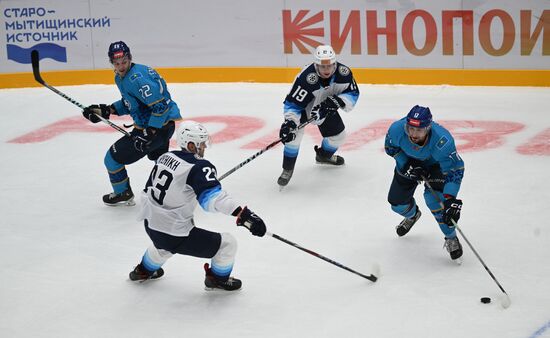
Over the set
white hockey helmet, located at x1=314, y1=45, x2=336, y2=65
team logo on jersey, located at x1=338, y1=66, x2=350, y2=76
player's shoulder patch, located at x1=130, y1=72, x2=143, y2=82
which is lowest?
team logo on jersey, located at x1=338, y1=66, x2=350, y2=76

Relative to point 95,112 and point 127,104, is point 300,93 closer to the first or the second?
point 127,104

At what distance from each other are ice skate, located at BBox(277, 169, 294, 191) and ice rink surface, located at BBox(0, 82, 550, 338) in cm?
6

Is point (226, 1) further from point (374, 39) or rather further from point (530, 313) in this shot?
point (530, 313)

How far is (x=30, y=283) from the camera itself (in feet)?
16.4

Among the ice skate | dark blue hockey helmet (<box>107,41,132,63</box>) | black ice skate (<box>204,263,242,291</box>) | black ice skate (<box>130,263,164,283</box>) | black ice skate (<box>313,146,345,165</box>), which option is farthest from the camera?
black ice skate (<box>313,146,345,165</box>)

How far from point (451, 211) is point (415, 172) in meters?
0.43

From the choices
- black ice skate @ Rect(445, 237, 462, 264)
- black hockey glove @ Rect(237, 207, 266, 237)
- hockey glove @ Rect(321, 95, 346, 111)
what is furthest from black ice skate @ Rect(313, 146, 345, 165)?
black hockey glove @ Rect(237, 207, 266, 237)

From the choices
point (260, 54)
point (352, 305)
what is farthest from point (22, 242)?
point (260, 54)

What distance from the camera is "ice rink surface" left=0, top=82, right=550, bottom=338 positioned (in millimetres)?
4328

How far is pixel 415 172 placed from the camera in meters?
4.82

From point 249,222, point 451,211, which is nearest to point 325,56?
point 451,211

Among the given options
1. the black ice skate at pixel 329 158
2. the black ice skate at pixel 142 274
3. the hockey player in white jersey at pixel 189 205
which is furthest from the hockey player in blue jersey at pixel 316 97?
the hockey player in white jersey at pixel 189 205

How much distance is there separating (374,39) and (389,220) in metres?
3.87

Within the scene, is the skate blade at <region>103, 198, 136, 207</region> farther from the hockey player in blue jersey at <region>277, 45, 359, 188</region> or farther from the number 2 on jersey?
the number 2 on jersey
